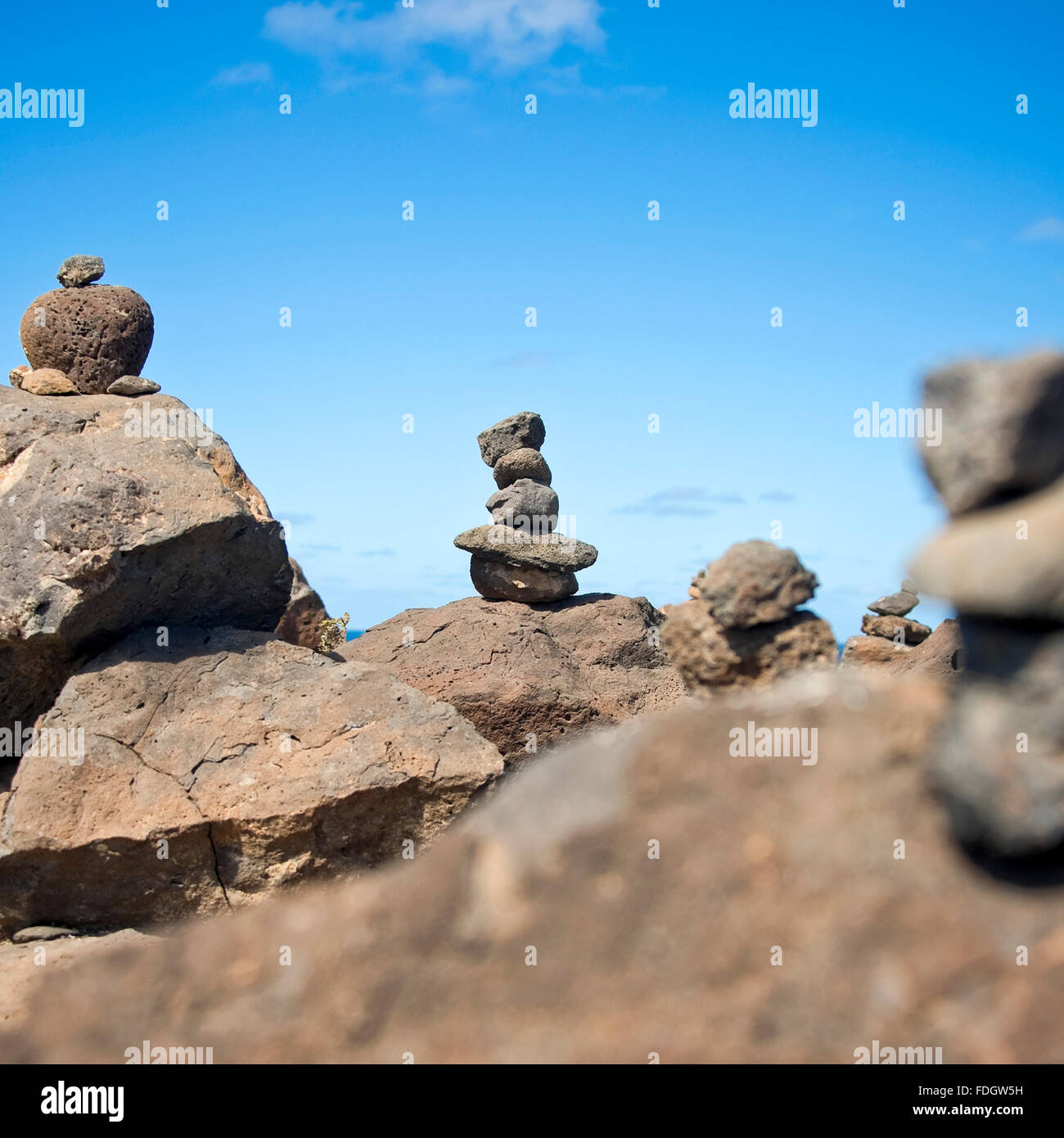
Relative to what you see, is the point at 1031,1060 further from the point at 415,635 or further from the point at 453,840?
the point at 415,635

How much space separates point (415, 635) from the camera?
487 inches

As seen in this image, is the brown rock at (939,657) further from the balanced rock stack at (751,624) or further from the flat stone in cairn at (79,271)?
the flat stone in cairn at (79,271)

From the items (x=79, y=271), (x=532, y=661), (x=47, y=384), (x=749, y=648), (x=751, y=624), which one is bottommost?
(x=532, y=661)

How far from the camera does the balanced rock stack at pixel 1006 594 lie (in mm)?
3223

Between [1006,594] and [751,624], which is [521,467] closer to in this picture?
[751,624]

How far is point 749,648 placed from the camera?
427 centimetres

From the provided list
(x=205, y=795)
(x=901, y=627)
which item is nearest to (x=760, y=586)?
(x=205, y=795)

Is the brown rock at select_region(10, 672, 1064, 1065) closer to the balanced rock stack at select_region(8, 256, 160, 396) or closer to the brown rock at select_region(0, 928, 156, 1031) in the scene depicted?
the brown rock at select_region(0, 928, 156, 1031)

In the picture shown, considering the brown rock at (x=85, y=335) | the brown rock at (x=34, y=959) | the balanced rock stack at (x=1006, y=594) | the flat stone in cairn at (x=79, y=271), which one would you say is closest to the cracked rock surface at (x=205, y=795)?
the brown rock at (x=34, y=959)

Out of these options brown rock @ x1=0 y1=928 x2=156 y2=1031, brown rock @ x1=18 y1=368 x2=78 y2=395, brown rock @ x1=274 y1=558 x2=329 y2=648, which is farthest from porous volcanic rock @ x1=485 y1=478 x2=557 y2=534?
brown rock @ x1=0 y1=928 x2=156 y2=1031

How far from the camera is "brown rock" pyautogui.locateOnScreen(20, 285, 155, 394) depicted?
31.9 feet

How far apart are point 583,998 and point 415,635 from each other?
9.21 m

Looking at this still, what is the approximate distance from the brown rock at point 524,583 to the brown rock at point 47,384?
565 cm

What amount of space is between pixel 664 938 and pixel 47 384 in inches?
314
